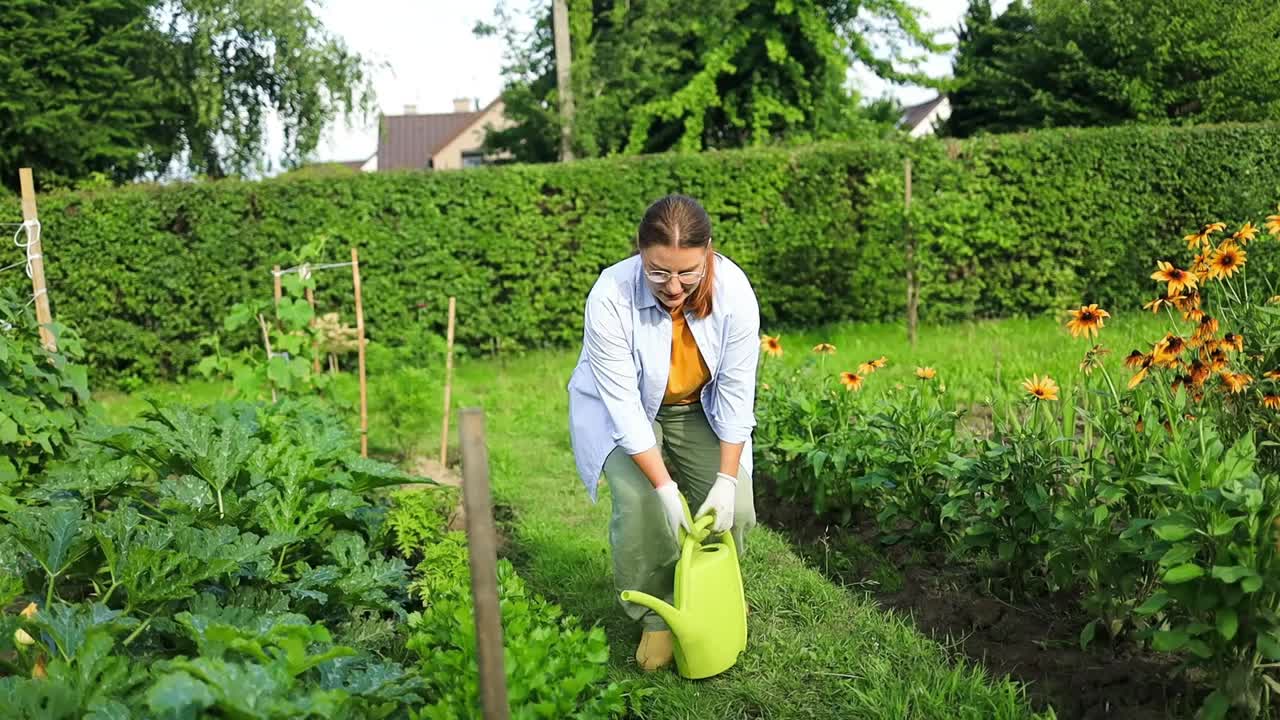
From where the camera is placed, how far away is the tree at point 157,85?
1299cm

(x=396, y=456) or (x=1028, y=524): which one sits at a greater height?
(x=1028, y=524)

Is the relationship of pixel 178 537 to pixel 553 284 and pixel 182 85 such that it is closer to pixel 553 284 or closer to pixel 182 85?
pixel 553 284

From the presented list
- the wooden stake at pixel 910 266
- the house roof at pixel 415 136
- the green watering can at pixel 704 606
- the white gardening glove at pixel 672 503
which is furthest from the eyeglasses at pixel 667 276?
the house roof at pixel 415 136

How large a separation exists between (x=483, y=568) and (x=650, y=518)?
132 cm

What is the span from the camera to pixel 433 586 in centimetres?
300

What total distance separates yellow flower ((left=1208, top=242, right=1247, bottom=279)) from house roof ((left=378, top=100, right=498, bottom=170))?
1454 inches

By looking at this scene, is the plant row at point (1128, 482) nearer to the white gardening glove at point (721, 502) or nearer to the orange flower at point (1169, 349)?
the orange flower at point (1169, 349)

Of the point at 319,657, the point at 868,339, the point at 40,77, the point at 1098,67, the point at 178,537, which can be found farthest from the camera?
the point at 1098,67

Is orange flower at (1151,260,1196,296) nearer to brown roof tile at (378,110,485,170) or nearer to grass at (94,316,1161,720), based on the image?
grass at (94,316,1161,720)

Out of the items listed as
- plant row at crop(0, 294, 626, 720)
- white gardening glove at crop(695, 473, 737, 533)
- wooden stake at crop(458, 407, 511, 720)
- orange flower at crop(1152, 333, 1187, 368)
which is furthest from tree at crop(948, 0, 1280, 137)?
wooden stake at crop(458, 407, 511, 720)

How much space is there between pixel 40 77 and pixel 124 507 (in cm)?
1354

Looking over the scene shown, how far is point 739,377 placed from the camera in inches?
111

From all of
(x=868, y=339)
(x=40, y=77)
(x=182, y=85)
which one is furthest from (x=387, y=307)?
(x=182, y=85)

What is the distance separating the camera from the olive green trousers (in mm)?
2775
